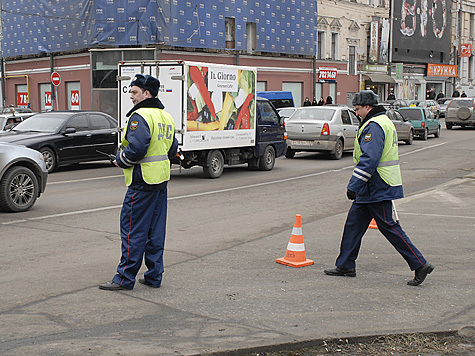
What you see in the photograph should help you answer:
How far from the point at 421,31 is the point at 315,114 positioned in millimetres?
42905

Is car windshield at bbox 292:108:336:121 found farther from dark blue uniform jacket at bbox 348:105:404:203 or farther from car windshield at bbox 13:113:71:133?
dark blue uniform jacket at bbox 348:105:404:203

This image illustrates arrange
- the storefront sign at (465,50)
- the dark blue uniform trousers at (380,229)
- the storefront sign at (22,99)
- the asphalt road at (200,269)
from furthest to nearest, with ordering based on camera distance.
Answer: the storefront sign at (465,50), the storefront sign at (22,99), the dark blue uniform trousers at (380,229), the asphalt road at (200,269)

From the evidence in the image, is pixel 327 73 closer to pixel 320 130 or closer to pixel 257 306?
pixel 320 130

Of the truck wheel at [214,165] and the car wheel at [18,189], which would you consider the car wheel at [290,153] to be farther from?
the car wheel at [18,189]

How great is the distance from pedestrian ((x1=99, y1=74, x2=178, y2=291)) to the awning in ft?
156

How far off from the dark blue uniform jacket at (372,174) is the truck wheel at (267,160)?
11.3 meters

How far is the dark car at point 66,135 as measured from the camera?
55.0ft

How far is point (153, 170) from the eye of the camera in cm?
588

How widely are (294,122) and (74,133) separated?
6.98 m

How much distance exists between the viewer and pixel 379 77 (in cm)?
5347

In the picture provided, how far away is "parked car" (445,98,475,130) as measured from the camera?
1448 inches

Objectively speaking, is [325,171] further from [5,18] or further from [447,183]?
[5,18]

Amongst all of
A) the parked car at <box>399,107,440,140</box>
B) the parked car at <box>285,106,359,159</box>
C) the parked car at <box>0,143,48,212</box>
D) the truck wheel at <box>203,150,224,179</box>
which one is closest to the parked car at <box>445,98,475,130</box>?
the parked car at <box>399,107,440,140</box>

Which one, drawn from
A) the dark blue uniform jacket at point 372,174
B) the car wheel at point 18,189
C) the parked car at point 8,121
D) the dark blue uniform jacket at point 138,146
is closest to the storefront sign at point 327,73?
the parked car at point 8,121
